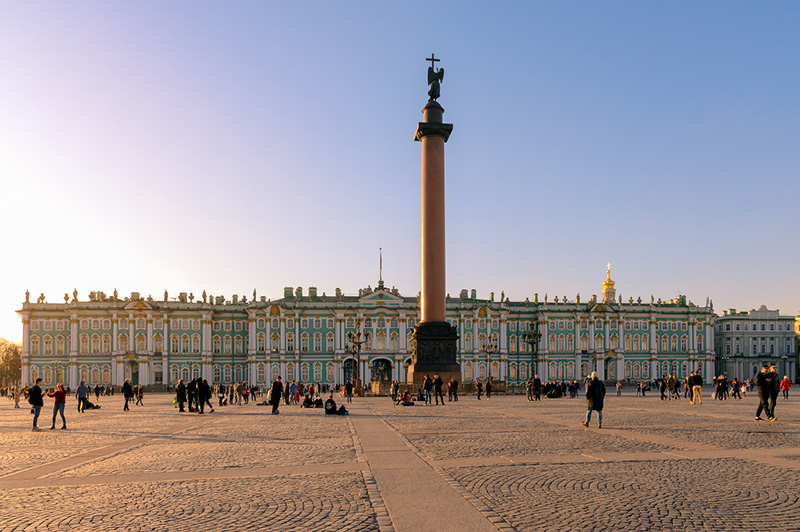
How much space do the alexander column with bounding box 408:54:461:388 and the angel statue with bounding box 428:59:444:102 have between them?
3.00 m

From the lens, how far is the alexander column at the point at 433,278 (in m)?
43.6

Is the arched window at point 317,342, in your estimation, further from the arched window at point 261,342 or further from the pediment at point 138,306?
the pediment at point 138,306

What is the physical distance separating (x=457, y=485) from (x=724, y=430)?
1126 centimetres

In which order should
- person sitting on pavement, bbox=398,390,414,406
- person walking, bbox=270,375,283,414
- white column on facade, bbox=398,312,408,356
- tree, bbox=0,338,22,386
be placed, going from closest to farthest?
person walking, bbox=270,375,283,414
person sitting on pavement, bbox=398,390,414,406
white column on facade, bbox=398,312,408,356
tree, bbox=0,338,22,386

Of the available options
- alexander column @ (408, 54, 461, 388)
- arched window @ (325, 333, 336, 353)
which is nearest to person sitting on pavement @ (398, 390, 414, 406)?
alexander column @ (408, 54, 461, 388)

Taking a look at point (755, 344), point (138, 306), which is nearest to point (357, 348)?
point (138, 306)

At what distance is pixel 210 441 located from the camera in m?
17.2

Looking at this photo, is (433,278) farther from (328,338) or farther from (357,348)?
(328,338)

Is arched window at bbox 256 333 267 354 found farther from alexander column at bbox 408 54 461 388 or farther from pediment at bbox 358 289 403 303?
alexander column at bbox 408 54 461 388

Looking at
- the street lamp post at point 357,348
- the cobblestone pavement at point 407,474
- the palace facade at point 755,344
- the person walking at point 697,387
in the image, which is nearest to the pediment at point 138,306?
the street lamp post at point 357,348

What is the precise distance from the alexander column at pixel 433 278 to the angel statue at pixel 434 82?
3.00 metres

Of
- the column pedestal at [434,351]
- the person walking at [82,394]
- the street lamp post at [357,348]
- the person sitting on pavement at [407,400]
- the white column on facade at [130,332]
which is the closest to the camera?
the person walking at [82,394]

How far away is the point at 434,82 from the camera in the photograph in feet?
153

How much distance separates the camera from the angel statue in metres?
46.6
